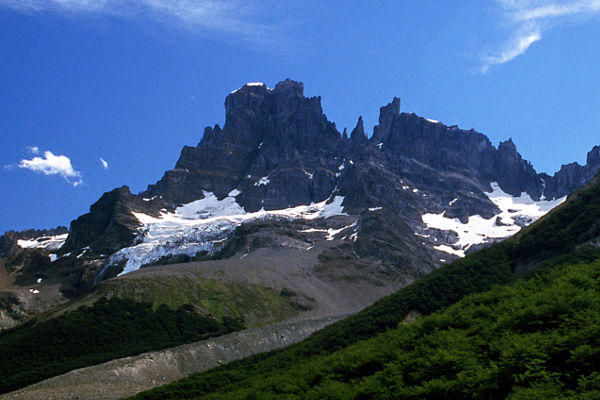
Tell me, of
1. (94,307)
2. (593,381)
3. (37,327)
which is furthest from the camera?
(94,307)

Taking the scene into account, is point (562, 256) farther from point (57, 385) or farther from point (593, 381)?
point (57, 385)

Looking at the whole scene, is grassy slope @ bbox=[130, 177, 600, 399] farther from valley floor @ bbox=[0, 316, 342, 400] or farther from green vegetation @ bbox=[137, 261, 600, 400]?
green vegetation @ bbox=[137, 261, 600, 400]

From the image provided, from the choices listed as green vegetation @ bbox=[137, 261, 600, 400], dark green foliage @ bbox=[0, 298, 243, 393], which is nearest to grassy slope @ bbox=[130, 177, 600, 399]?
green vegetation @ bbox=[137, 261, 600, 400]

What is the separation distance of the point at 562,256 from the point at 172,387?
70.0m

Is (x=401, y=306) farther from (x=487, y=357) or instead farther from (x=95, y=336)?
(x=95, y=336)

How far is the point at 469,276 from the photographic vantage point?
127 meters

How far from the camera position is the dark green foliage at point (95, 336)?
145500mm

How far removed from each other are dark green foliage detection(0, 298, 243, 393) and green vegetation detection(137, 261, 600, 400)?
96686mm

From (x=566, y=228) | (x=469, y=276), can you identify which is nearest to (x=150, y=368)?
(x=469, y=276)

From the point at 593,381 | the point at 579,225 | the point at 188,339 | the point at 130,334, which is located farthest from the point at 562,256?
the point at 130,334

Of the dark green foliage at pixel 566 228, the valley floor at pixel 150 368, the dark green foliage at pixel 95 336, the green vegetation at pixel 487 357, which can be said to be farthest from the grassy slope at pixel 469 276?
the dark green foliage at pixel 95 336

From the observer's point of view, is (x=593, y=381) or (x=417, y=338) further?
(x=417, y=338)

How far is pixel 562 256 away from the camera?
102 meters

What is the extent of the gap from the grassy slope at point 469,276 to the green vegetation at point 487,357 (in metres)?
42.2
